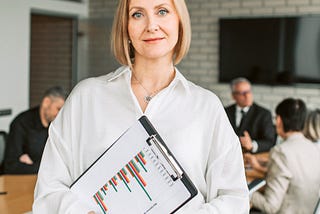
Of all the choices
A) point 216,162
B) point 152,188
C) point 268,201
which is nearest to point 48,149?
point 152,188

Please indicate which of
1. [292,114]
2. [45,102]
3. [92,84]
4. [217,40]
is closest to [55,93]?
[45,102]

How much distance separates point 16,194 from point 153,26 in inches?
73.3

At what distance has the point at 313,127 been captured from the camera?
3.36 m

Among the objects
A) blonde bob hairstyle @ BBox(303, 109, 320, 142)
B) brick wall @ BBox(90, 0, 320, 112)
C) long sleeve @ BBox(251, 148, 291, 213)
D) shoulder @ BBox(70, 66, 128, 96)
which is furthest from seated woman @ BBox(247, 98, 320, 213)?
brick wall @ BBox(90, 0, 320, 112)

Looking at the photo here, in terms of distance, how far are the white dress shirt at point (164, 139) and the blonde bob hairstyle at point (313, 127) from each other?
217 cm

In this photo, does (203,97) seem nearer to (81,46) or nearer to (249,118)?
(249,118)

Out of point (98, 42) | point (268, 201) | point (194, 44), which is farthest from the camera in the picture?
point (98, 42)

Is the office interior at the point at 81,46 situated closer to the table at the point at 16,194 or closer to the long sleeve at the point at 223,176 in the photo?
the table at the point at 16,194

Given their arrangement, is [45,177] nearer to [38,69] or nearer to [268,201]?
[268,201]

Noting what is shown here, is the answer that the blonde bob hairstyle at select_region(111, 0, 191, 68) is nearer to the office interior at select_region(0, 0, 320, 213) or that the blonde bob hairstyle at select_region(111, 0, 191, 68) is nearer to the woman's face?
the woman's face

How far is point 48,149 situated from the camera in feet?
4.25

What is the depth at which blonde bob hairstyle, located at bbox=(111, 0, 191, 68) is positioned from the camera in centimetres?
131

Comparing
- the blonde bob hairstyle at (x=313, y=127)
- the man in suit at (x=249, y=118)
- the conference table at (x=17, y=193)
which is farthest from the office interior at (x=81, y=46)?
the conference table at (x=17, y=193)

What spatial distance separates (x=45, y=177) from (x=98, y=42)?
19.5 feet
